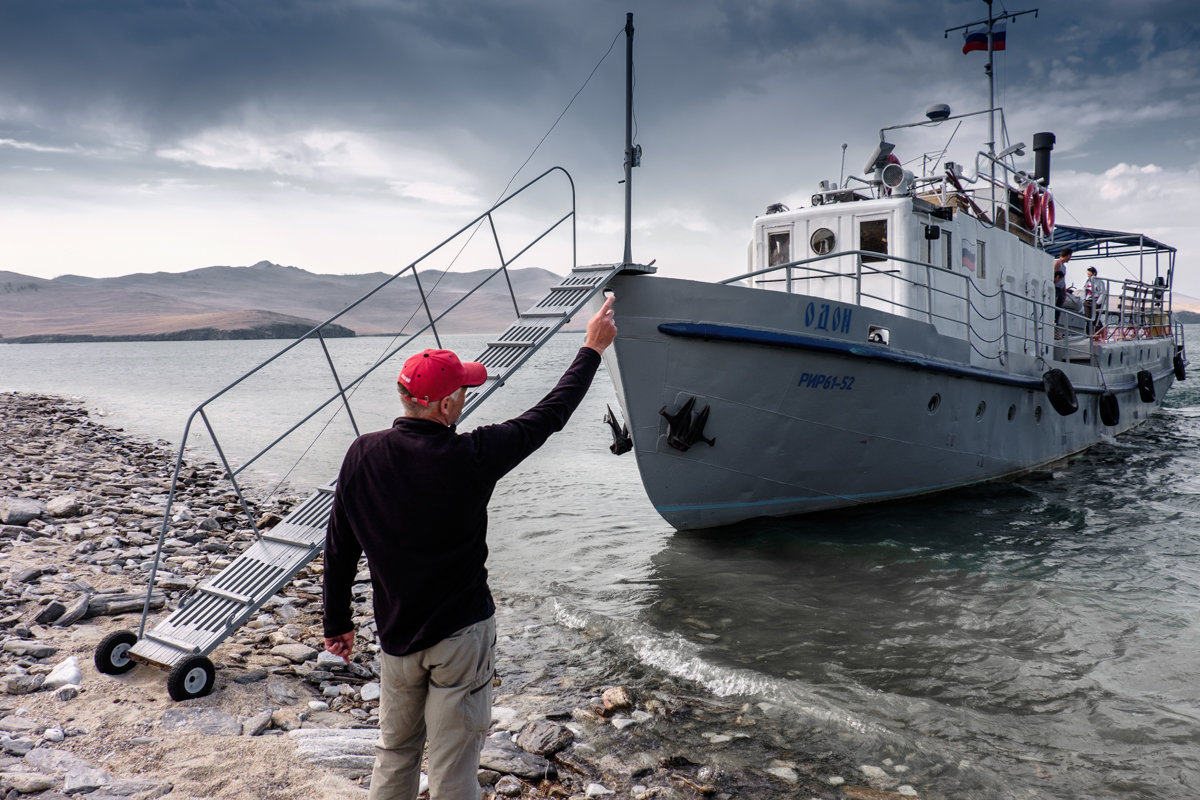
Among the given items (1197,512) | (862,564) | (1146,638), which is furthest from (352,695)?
(1197,512)

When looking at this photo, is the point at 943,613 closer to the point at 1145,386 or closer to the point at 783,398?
the point at 783,398

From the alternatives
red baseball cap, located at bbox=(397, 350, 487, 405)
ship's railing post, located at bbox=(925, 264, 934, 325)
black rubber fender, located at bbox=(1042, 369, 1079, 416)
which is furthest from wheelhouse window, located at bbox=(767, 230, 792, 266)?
red baseball cap, located at bbox=(397, 350, 487, 405)

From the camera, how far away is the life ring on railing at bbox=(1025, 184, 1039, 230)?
13.2 m

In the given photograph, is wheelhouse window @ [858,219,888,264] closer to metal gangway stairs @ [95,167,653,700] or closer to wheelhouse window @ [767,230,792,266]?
wheelhouse window @ [767,230,792,266]

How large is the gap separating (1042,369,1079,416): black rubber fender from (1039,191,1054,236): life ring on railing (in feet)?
11.7

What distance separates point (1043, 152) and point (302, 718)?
19999 millimetres

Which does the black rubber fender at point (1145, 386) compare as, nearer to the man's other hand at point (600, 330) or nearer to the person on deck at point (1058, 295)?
the person on deck at point (1058, 295)

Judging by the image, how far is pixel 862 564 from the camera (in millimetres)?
8055

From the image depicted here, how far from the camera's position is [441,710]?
2.61 meters

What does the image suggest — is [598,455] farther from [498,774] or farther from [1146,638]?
[498,774]

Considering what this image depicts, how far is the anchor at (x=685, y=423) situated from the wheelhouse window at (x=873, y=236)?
386 cm

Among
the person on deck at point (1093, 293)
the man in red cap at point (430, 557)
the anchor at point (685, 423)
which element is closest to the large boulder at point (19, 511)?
the anchor at point (685, 423)

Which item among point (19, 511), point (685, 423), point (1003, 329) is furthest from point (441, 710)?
point (1003, 329)

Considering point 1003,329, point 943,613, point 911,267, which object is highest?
point 911,267
